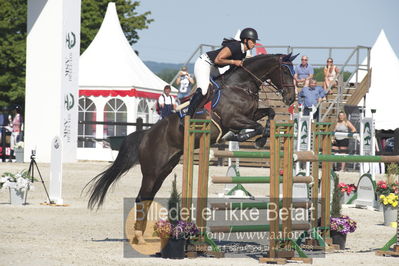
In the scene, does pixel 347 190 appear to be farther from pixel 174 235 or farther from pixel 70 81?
pixel 70 81

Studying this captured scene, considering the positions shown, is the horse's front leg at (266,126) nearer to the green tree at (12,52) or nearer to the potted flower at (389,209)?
the potted flower at (389,209)

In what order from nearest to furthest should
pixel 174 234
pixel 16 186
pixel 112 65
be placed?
1. pixel 174 234
2. pixel 16 186
3. pixel 112 65

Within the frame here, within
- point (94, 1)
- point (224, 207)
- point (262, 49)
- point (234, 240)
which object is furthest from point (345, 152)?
point (94, 1)

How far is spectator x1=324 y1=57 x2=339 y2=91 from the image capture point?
21.8m

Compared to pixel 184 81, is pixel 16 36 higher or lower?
higher

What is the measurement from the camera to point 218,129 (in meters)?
9.48

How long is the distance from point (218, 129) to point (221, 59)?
784mm

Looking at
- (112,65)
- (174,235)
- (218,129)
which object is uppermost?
(112,65)

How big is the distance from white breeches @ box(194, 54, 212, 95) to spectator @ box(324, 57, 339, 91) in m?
12.3

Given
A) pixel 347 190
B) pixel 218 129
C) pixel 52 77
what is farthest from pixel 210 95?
pixel 52 77

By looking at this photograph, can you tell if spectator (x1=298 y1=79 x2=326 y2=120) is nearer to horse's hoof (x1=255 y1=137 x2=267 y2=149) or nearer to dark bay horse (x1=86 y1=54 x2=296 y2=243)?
dark bay horse (x1=86 y1=54 x2=296 y2=243)

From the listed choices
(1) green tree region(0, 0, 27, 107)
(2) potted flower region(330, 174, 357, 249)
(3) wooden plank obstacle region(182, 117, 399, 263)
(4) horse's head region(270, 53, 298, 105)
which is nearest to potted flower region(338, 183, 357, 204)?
(4) horse's head region(270, 53, 298, 105)

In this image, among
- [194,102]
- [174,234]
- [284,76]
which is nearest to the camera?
[174,234]

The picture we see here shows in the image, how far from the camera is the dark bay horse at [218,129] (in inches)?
369
